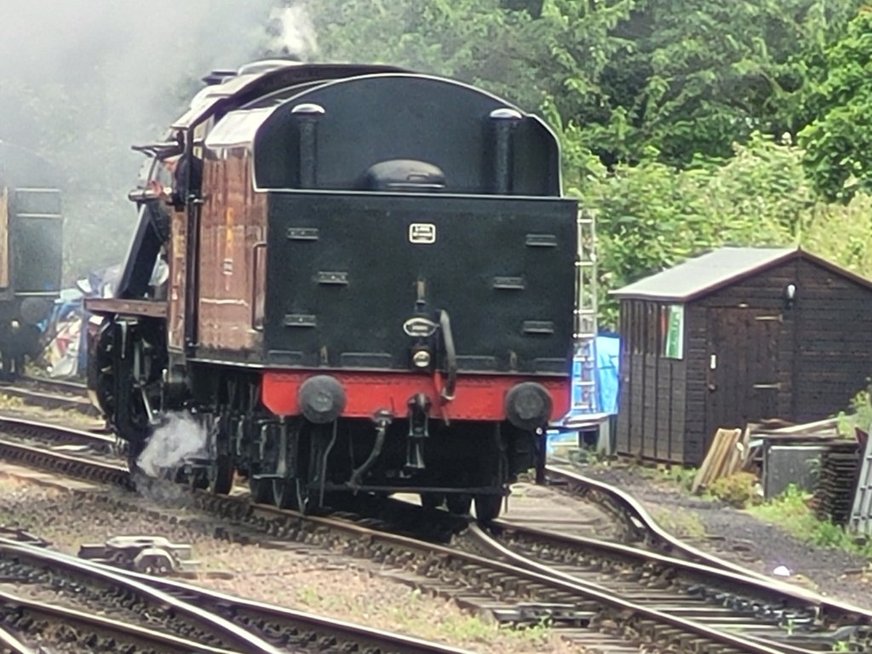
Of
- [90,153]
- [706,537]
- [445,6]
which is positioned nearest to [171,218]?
[706,537]

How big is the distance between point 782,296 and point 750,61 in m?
15.9

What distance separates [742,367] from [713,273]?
0.99 metres

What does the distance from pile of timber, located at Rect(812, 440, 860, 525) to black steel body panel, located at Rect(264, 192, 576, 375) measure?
248cm

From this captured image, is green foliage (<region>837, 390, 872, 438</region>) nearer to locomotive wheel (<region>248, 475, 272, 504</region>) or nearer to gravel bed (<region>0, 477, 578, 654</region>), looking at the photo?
locomotive wheel (<region>248, 475, 272, 504</region>)

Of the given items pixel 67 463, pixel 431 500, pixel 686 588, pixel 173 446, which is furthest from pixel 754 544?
pixel 67 463

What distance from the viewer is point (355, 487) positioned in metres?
12.6

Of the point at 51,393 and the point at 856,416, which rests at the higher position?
the point at 856,416

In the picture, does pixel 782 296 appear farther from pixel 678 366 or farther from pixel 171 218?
pixel 171 218

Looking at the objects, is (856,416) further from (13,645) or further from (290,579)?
(13,645)

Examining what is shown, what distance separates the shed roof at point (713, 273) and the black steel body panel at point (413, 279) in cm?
586

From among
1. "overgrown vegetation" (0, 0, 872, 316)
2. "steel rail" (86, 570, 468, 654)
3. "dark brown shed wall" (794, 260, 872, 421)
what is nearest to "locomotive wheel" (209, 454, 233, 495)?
"steel rail" (86, 570, 468, 654)

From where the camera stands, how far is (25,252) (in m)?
27.8

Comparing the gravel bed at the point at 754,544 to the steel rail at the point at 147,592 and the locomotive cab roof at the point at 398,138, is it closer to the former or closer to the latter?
the locomotive cab roof at the point at 398,138

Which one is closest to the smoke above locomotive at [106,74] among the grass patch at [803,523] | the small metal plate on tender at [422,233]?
the grass patch at [803,523]
